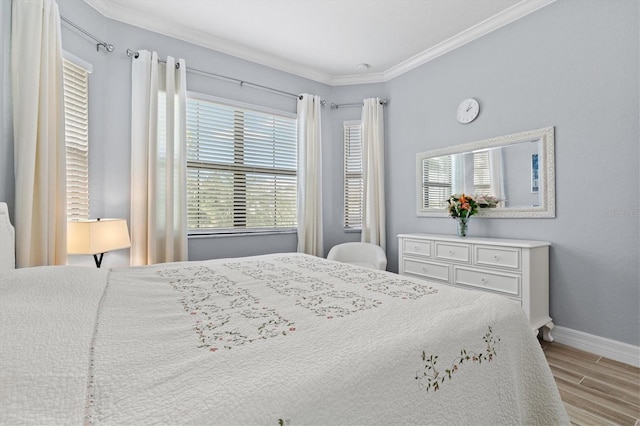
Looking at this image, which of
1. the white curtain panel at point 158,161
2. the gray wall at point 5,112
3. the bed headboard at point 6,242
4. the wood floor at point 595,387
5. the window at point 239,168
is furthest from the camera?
the window at point 239,168

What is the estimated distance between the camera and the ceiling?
275 centimetres

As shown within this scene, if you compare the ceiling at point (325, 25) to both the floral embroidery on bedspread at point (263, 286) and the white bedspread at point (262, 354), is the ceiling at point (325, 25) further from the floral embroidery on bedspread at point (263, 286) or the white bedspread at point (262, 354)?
the white bedspread at point (262, 354)

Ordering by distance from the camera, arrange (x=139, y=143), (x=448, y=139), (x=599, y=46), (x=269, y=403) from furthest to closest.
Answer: (x=448, y=139) < (x=139, y=143) < (x=599, y=46) < (x=269, y=403)

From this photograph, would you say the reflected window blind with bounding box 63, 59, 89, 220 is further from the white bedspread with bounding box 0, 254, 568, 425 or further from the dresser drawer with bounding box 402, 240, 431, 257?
the dresser drawer with bounding box 402, 240, 431, 257

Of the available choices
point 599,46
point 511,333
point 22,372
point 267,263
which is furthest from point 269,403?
point 599,46

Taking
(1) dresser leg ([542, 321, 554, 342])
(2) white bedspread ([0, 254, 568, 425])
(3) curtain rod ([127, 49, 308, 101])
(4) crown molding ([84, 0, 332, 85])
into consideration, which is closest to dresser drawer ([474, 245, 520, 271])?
(1) dresser leg ([542, 321, 554, 342])

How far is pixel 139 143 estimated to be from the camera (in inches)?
113

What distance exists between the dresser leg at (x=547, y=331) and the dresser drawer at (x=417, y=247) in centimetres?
107

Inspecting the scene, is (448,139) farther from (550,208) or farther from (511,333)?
(511,333)

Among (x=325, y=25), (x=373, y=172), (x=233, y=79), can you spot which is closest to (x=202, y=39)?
(x=233, y=79)

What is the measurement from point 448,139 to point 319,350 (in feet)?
10.3

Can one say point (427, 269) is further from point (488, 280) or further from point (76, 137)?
point (76, 137)

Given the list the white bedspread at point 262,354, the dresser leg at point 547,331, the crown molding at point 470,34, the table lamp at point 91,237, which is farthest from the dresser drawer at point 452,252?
the table lamp at point 91,237

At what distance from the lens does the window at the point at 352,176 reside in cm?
423
